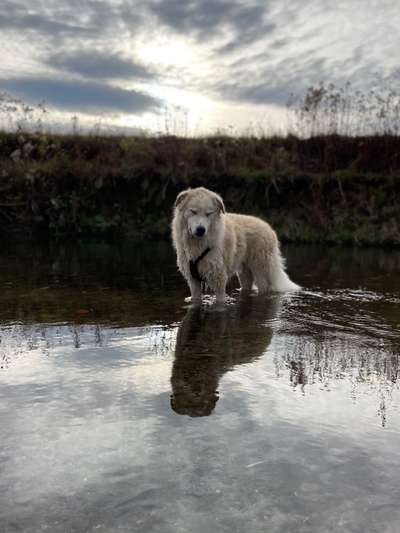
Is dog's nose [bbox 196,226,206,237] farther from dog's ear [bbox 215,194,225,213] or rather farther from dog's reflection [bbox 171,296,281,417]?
dog's reflection [bbox 171,296,281,417]

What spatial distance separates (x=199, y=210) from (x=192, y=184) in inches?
535

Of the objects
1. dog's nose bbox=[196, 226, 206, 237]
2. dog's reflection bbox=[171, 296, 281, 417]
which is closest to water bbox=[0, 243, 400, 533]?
dog's reflection bbox=[171, 296, 281, 417]

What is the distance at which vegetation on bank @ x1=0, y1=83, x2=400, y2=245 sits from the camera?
19.7 m

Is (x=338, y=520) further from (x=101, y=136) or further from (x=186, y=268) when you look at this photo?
(x=101, y=136)

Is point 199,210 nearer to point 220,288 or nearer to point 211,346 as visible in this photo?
point 220,288

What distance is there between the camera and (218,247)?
7.81 m

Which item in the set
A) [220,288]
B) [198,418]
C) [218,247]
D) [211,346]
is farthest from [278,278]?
[198,418]

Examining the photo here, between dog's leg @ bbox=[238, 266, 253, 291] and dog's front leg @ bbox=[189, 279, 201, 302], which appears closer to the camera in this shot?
dog's front leg @ bbox=[189, 279, 201, 302]

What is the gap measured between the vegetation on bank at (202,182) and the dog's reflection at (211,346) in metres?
12.5

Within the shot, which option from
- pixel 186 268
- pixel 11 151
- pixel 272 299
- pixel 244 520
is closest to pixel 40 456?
pixel 244 520

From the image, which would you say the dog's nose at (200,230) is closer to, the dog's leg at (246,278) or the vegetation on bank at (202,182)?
the dog's leg at (246,278)

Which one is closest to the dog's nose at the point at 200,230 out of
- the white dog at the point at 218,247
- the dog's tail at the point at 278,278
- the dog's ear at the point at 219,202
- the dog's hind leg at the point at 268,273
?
the white dog at the point at 218,247

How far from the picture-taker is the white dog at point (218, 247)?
739 centimetres

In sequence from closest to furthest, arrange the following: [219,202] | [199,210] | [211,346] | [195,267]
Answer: [211,346]
[199,210]
[219,202]
[195,267]
